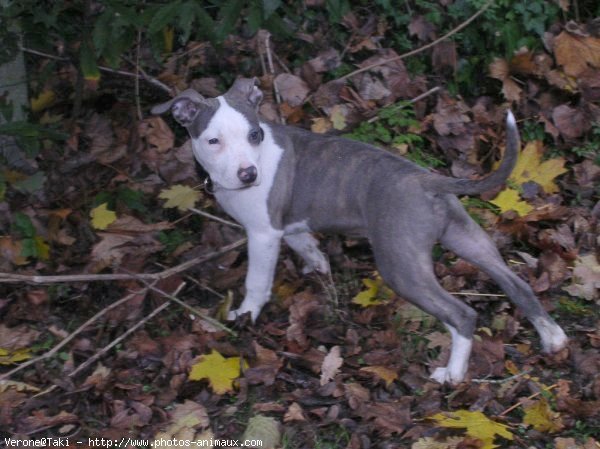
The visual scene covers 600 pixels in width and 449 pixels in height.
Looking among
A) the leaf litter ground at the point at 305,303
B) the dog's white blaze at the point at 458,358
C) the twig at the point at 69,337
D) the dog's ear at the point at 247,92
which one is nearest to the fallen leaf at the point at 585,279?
the leaf litter ground at the point at 305,303

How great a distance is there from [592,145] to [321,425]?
336cm

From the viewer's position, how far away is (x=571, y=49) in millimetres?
6969

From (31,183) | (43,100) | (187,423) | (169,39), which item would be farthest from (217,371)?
(169,39)

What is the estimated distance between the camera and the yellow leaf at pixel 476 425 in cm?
430

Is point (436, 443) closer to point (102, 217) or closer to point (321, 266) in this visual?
point (321, 266)

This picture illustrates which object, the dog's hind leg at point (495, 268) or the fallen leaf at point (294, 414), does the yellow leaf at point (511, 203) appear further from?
the fallen leaf at point (294, 414)

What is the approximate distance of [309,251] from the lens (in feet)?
18.7

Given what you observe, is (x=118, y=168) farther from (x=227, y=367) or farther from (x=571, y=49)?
(x=571, y=49)

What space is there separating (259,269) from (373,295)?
75 cm

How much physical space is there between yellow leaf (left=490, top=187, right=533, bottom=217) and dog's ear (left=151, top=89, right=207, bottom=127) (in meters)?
2.24

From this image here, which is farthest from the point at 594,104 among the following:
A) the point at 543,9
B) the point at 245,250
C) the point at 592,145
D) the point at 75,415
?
the point at 75,415

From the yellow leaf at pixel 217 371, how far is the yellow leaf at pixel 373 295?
0.92 m

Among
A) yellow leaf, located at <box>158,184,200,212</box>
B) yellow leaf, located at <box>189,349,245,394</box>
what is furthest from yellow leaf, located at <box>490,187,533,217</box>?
yellow leaf, located at <box>189,349,245,394</box>

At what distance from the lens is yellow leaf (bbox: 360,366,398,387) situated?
4781 millimetres
